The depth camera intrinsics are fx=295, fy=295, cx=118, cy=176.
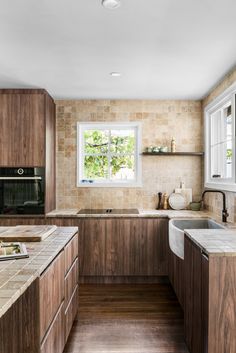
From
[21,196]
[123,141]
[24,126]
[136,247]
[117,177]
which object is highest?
[24,126]

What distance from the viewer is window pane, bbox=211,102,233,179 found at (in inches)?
133

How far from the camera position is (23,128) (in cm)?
361

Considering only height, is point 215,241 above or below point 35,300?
above

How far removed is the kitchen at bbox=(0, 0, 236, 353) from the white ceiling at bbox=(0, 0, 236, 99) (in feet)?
0.05

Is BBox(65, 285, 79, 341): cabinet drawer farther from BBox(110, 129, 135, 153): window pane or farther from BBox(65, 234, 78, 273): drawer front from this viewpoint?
BBox(110, 129, 135, 153): window pane

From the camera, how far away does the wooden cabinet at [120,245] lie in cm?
360

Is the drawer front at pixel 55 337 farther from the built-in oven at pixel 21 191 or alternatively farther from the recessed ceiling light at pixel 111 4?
the recessed ceiling light at pixel 111 4

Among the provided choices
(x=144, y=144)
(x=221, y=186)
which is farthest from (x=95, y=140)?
(x=221, y=186)

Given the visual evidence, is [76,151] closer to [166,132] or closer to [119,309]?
[166,132]

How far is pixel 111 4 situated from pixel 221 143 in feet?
7.58

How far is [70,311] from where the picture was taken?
2344 millimetres

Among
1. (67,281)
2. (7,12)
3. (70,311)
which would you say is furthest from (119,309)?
(7,12)

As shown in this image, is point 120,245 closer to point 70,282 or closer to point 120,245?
point 120,245

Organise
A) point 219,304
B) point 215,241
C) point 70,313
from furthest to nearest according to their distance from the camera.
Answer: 1. point 70,313
2. point 215,241
3. point 219,304
